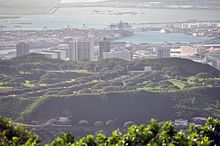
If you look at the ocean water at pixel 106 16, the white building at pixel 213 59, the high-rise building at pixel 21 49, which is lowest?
the white building at pixel 213 59

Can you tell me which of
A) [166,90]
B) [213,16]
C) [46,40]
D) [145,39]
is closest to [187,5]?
[213,16]

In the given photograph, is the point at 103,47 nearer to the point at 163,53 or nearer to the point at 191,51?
the point at 163,53

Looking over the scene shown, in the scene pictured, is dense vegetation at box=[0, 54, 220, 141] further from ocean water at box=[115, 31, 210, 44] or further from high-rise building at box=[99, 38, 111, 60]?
ocean water at box=[115, 31, 210, 44]

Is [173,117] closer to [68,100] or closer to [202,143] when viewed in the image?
[68,100]

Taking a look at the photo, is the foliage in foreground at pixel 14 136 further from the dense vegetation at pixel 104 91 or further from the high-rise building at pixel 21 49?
the high-rise building at pixel 21 49

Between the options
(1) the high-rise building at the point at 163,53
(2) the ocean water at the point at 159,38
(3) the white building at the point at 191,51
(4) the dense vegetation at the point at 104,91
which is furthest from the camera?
(2) the ocean water at the point at 159,38

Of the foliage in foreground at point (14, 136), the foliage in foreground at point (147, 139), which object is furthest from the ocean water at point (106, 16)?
the foliage in foreground at point (147, 139)

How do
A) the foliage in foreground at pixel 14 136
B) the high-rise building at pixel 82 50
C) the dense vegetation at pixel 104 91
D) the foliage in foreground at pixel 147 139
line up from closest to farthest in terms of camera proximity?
the foliage in foreground at pixel 147 139, the foliage in foreground at pixel 14 136, the dense vegetation at pixel 104 91, the high-rise building at pixel 82 50

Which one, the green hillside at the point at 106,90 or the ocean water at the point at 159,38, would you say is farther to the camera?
the ocean water at the point at 159,38
